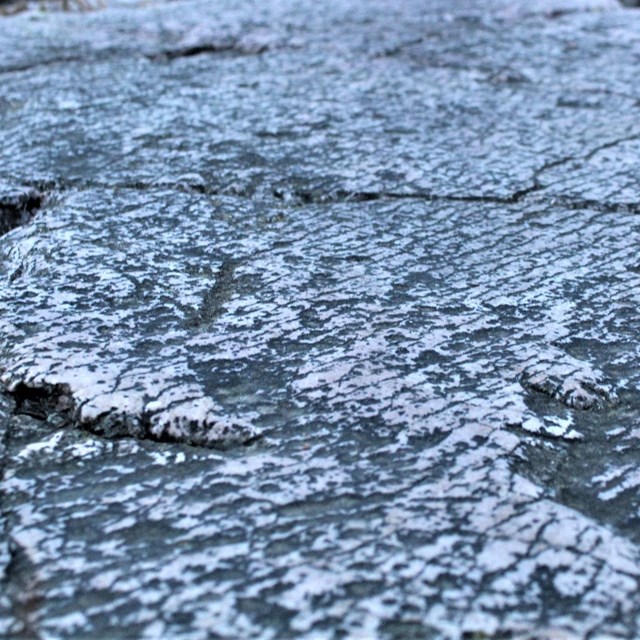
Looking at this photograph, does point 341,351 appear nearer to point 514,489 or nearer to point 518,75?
point 514,489

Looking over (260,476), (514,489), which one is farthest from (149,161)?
(514,489)

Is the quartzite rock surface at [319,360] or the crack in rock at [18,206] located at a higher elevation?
the crack in rock at [18,206]

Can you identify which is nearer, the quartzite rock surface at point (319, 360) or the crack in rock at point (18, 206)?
the quartzite rock surface at point (319, 360)

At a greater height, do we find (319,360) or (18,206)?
(18,206)

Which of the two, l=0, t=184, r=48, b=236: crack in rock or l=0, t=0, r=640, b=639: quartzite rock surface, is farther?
l=0, t=184, r=48, b=236: crack in rock

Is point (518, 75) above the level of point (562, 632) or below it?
above

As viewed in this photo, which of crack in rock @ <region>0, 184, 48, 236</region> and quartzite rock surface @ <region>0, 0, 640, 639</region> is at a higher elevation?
crack in rock @ <region>0, 184, 48, 236</region>

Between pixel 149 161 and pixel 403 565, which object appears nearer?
pixel 403 565

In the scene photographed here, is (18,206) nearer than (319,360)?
No
